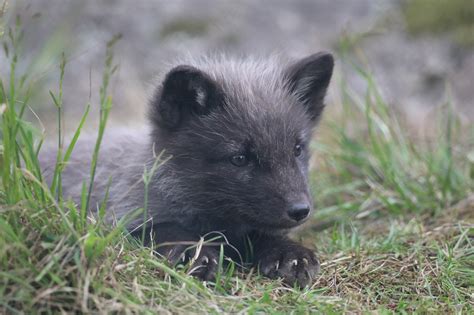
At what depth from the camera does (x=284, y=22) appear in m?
10.8

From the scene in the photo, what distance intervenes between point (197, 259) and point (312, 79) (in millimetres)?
1731

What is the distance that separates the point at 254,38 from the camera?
10531mm

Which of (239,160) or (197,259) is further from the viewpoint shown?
(239,160)

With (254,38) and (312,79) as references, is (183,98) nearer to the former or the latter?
(312,79)

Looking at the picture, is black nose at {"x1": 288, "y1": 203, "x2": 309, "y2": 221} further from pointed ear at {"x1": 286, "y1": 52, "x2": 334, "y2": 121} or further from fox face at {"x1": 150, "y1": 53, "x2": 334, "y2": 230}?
pointed ear at {"x1": 286, "y1": 52, "x2": 334, "y2": 121}

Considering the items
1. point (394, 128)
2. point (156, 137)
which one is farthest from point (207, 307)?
point (394, 128)

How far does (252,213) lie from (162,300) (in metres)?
0.98

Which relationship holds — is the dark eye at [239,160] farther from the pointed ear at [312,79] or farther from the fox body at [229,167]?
the pointed ear at [312,79]

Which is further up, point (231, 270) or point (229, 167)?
point (229, 167)

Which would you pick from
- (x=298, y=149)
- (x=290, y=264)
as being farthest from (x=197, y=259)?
(x=298, y=149)

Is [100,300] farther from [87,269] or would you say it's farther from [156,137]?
[156,137]

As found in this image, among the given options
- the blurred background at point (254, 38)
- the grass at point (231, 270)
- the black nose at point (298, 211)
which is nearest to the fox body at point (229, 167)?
the black nose at point (298, 211)

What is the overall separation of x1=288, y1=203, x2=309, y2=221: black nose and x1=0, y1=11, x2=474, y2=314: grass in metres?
0.38

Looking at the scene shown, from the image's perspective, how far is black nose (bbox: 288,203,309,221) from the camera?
367cm
